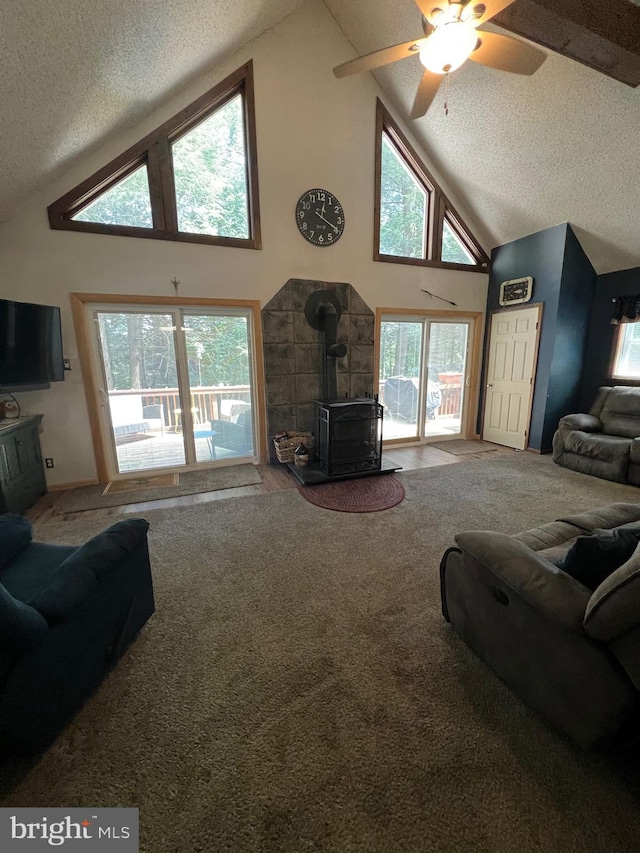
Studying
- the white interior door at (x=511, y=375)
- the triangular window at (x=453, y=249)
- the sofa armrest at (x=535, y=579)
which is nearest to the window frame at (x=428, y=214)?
the triangular window at (x=453, y=249)

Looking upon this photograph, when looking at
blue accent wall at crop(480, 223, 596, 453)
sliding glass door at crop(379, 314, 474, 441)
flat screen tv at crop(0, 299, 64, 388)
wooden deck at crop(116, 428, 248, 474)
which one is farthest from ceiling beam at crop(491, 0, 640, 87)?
wooden deck at crop(116, 428, 248, 474)

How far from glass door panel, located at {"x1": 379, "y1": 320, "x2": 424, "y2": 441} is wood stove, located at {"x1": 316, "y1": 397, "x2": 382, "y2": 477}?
856 millimetres

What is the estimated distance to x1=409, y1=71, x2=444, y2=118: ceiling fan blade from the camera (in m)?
2.32

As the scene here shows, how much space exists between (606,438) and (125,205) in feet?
18.9

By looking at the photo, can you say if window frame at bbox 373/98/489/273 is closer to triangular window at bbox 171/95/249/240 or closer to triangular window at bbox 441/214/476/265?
triangular window at bbox 441/214/476/265

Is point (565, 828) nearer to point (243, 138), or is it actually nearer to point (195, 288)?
point (195, 288)

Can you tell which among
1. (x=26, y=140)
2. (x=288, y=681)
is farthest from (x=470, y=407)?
(x=26, y=140)

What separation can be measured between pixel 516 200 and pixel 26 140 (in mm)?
5038

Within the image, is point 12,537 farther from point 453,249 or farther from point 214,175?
point 453,249

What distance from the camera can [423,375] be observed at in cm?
511

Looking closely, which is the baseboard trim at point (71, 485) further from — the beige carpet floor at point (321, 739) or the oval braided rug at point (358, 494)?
the oval braided rug at point (358, 494)

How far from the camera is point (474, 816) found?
103 centimetres

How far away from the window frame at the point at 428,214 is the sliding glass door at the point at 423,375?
0.75 meters

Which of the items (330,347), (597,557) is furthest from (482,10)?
(597,557)
